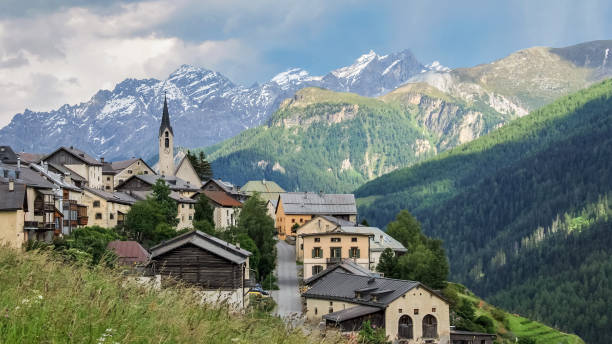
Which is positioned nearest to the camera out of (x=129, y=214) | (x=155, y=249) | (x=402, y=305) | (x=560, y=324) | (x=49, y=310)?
(x=49, y=310)

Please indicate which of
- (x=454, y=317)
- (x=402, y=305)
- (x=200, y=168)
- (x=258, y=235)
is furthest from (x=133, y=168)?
(x=402, y=305)

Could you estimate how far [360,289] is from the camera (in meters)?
67.8

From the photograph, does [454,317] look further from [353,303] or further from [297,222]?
[297,222]

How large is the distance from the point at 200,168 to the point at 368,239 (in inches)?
2768

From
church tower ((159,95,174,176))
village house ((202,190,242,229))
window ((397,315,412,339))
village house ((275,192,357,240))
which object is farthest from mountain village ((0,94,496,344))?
church tower ((159,95,174,176))

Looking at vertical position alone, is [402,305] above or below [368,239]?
below

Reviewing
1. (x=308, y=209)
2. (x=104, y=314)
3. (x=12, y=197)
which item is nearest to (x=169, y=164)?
(x=308, y=209)

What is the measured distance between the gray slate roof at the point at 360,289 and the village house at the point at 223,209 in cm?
4665

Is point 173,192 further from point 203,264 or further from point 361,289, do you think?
point 203,264

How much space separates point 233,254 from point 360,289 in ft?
46.2

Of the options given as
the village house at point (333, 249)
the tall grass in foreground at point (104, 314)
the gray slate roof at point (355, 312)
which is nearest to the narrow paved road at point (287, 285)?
the village house at point (333, 249)

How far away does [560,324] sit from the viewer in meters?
199

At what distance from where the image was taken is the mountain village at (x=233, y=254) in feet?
184

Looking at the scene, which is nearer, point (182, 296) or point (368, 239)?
point (182, 296)
